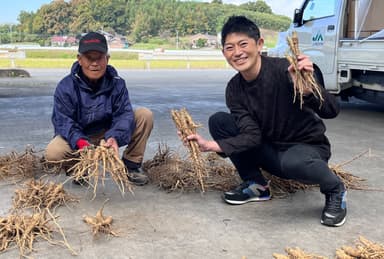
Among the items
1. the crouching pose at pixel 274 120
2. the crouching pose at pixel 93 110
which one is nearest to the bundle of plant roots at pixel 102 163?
the crouching pose at pixel 93 110

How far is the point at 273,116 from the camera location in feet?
10.5

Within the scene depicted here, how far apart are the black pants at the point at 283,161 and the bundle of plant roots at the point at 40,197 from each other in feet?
3.86

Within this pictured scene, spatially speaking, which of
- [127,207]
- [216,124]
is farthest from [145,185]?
[216,124]

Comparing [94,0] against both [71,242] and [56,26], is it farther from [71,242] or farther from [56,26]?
[71,242]

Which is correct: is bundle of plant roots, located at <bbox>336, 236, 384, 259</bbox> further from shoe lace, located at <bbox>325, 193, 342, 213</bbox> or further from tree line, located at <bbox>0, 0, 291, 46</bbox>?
tree line, located at <bbox>0, 0, 291, 46</bbox>

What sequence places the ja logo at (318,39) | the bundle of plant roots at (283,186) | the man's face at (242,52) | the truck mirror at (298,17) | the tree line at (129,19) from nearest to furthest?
the man's face at (242,52), the bundle of plant roots at (283,186), the ja logo at (318,39), the truck mirror at (298,17), the tree line at (129,19)

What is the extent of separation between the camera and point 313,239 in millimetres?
2842

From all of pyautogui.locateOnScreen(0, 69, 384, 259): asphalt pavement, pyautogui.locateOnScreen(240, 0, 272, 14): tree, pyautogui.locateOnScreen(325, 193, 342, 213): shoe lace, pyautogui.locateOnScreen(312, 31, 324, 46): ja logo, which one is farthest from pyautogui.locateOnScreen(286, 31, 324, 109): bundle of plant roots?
pyautogui.locateOnScreen(240, 0, 272, 14): tree

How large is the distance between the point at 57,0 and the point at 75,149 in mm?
73590

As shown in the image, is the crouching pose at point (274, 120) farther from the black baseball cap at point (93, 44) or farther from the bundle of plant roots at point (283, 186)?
the black baseball cap at point (93, 44)

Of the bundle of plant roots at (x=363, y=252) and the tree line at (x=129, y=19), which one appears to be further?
the tree line at (x=129, y=19)

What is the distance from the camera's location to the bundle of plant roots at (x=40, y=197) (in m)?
3.35

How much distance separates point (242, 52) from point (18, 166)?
2338mm

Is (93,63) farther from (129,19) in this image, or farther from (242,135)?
(129,19)
